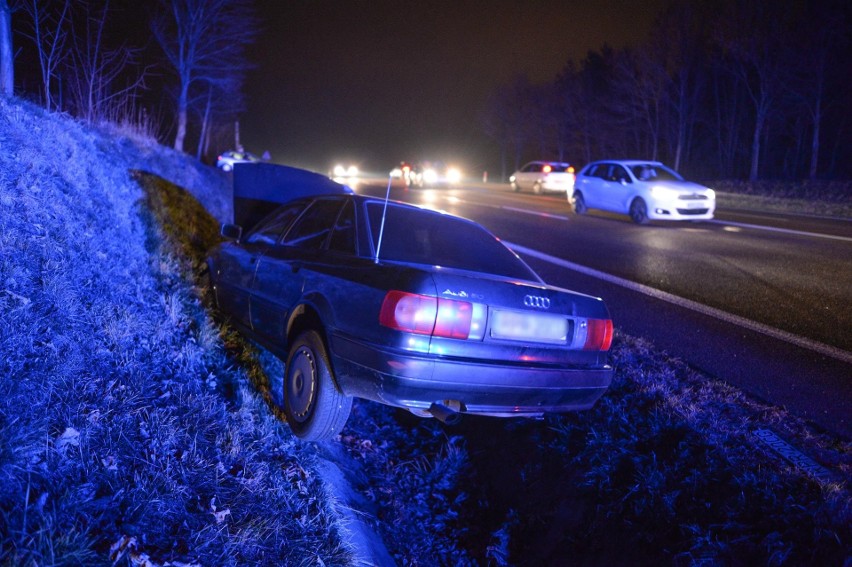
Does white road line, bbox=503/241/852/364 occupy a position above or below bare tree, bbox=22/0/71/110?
below

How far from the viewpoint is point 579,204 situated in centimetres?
1806

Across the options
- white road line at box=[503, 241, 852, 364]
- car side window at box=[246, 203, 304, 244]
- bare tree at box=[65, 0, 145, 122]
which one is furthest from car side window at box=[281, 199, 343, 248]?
bare tree at box=[65, 0, 145, 122]

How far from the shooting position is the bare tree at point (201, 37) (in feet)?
90.3

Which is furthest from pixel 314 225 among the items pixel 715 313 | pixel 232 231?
pixel 715 313

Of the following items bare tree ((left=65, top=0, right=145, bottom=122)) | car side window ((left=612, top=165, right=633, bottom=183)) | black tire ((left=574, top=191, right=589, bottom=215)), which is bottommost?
black tire ((left=574, top=191, right=589, bottom=215))

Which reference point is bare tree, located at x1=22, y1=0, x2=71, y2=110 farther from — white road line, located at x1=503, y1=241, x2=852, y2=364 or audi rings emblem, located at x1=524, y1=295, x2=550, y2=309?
audi rings emblem, located at x1=524, y1=295, x2=550, y2=309

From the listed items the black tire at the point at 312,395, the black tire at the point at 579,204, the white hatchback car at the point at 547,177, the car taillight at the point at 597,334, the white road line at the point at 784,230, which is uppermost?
the white hatchback car at the point at 547,177

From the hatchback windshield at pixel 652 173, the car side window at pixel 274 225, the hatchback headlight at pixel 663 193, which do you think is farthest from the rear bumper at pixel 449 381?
the hatchback windshield at pixel 652 173

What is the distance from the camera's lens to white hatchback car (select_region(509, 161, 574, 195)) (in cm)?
2922

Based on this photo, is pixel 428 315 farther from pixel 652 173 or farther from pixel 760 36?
pixel 760 36

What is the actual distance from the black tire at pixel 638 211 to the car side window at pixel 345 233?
1220 cm

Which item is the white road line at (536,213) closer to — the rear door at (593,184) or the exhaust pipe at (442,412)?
the rear door at (593,184)

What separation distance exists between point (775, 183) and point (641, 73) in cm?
1415

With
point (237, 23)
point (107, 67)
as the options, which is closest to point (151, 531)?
point (107, 67)
